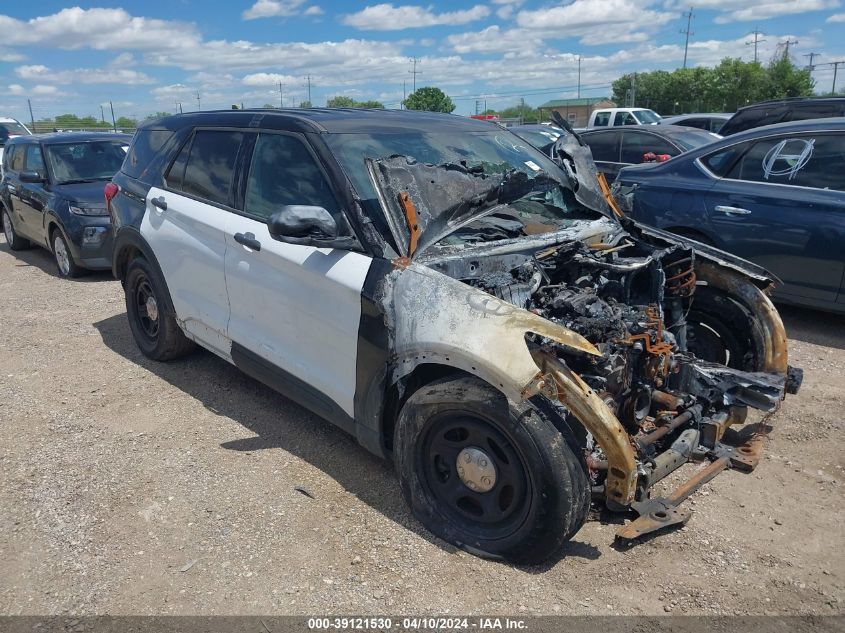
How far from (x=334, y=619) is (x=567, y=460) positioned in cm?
114

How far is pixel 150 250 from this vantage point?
494cm

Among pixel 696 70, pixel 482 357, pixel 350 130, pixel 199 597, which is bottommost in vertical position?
pixel 199 597

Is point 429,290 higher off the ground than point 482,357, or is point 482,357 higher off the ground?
point 429,290

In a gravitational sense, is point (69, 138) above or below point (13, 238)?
above

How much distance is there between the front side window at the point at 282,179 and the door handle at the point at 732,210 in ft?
13.6

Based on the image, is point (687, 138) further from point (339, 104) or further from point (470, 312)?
point (470, 312)

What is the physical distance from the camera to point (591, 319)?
3145 mm

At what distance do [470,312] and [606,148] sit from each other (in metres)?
9.41

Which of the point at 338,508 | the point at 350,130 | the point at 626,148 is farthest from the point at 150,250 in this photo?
the point at 626,148

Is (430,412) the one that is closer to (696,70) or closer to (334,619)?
(334,619)

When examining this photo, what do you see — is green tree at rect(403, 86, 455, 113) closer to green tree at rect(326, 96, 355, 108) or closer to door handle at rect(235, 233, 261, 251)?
green tree at rect(326, 96, 355, 108)

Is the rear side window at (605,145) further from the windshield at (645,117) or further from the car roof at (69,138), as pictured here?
the windshield at (645,117)

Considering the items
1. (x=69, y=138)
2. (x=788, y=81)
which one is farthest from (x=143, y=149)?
(x=788, y=81)

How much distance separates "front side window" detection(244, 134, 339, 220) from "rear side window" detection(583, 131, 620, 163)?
27.3 feet
